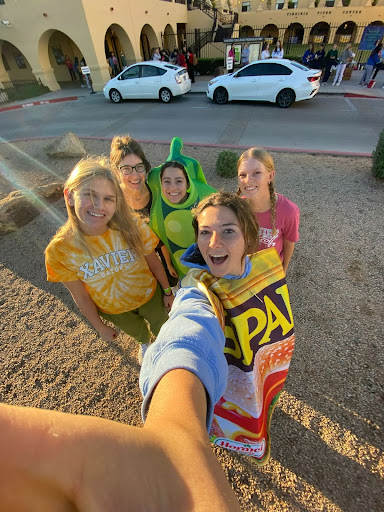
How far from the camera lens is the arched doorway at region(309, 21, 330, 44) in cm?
2738

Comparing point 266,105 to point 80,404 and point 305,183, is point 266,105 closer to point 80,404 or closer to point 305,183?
point 305,183

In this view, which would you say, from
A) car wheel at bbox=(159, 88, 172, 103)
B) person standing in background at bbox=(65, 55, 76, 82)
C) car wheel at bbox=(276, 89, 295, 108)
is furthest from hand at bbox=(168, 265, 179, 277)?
person standing in background at bbox=(65, 55, 76, 82)

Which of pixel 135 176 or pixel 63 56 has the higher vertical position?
pixel 135 176

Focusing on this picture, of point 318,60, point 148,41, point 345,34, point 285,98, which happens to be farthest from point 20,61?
point 345,34

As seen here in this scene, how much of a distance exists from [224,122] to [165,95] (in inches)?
175

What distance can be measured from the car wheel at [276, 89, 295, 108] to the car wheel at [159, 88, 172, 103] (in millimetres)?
4809

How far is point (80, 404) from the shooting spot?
95.3 inches

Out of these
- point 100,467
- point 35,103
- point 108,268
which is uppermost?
point 100,467

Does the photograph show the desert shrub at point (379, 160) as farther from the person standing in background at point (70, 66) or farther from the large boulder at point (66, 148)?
the person standing in background at point (70, 66)

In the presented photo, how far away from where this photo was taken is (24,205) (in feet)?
17.1

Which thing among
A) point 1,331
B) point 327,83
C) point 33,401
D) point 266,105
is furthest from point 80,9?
point 33,401

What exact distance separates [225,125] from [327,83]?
8.69 m

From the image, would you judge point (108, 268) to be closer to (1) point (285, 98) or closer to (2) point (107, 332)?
(2) point (107, 332)

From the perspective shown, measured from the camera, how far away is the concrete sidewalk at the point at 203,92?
11.7 metres
